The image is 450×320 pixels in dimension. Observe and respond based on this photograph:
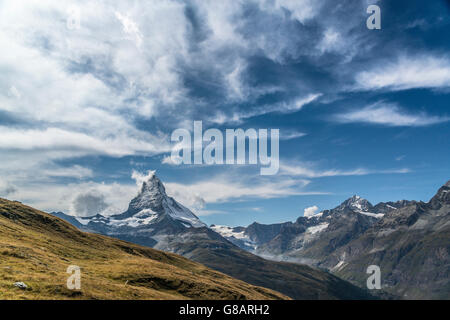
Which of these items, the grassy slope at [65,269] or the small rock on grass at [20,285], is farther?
the grassy slope at [65,269]

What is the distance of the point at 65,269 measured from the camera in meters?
82.8

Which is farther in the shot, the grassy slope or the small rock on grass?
the grassy slope

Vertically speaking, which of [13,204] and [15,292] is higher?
[13,204]

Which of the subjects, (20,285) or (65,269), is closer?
(20,285)

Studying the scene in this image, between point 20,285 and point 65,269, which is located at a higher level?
point 20,285

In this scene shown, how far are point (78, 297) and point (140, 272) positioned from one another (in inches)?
2090

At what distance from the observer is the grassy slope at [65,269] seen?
58.2 meters

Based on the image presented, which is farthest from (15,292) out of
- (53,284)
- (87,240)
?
(87,240)

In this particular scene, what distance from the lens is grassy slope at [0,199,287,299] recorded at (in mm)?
58156
